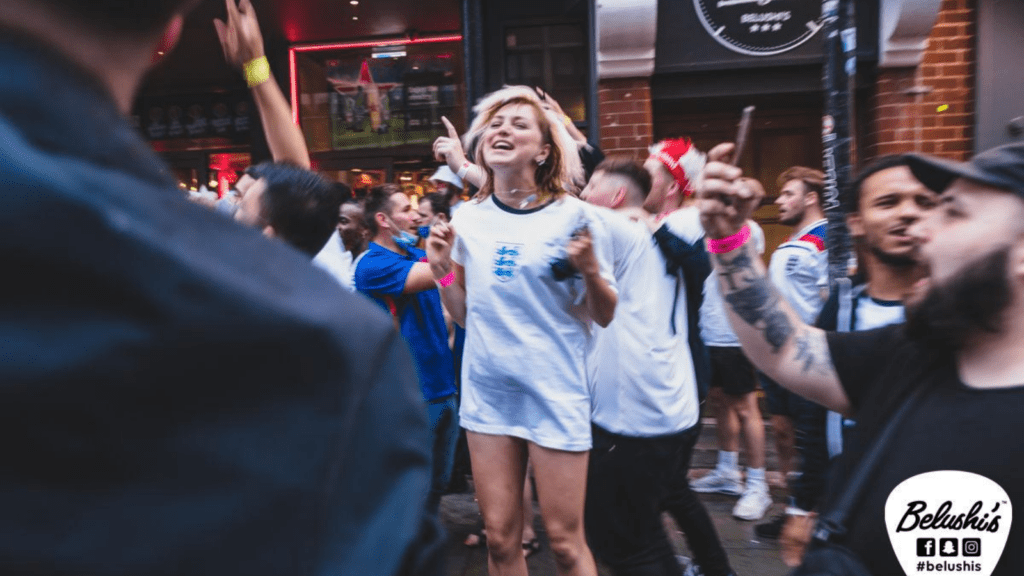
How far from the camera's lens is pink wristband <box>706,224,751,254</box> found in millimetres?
1871

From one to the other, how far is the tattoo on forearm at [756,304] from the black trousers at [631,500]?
1180 millimetres

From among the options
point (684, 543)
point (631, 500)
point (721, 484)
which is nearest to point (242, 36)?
point (631, 500)

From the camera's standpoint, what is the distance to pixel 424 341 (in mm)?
3994

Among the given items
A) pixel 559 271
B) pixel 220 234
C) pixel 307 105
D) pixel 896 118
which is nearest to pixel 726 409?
pixel 559 271

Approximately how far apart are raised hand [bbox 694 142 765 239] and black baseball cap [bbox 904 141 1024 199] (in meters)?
0.38

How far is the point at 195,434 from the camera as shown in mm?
522

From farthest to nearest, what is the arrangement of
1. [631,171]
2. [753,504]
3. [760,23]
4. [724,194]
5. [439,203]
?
[760,23] → [439,203] → [753,504] → [631,171] → [724,194]

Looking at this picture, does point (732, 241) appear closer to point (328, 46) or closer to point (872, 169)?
point (872, 169)

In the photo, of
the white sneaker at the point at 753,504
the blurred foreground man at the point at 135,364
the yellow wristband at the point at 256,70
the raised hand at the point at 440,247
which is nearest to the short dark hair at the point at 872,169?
the raised hand at the point at 440,247

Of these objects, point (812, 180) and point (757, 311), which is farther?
point (812, 180)

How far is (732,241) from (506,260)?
44.8 inches

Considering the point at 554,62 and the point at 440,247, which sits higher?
the point at 554,62

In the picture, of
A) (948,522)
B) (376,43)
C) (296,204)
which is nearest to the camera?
(948,522)

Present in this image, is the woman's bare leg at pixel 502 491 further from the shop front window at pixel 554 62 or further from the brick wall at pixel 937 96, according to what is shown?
the brick wall at pixel 937 96
